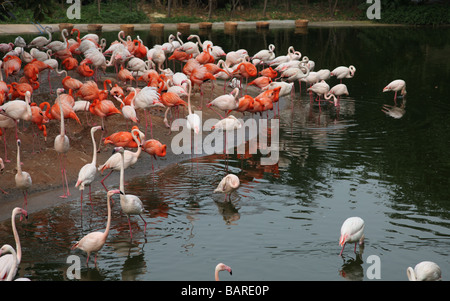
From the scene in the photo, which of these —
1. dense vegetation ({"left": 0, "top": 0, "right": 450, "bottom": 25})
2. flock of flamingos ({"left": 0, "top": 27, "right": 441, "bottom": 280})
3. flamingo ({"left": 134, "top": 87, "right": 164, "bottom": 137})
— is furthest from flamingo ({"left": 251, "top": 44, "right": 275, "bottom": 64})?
dense vegetation ({"left": 0, "top": 0, "right": 450, "bottom": 25})

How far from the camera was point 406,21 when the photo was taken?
116 ft

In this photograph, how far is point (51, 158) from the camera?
989 cm

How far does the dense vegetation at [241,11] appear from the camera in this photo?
3478 centimetres

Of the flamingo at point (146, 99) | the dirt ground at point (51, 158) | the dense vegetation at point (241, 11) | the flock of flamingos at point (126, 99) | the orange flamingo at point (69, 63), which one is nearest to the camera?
the flock of flamingos at point (126, 99)

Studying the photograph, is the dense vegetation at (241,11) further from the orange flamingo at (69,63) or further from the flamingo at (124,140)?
the flamingo at (124,140)

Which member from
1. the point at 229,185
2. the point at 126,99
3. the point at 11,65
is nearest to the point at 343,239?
the point at 229,185

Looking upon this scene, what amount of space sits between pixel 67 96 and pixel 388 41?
803 inches

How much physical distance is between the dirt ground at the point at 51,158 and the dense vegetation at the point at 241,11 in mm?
22669

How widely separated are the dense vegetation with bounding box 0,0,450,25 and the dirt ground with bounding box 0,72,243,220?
74.4ft

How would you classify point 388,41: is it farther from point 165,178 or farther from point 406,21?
point 165,178

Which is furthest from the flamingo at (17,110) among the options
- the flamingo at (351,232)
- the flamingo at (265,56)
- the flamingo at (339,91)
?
the flamingo at (265,56)

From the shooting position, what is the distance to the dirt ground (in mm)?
8805
